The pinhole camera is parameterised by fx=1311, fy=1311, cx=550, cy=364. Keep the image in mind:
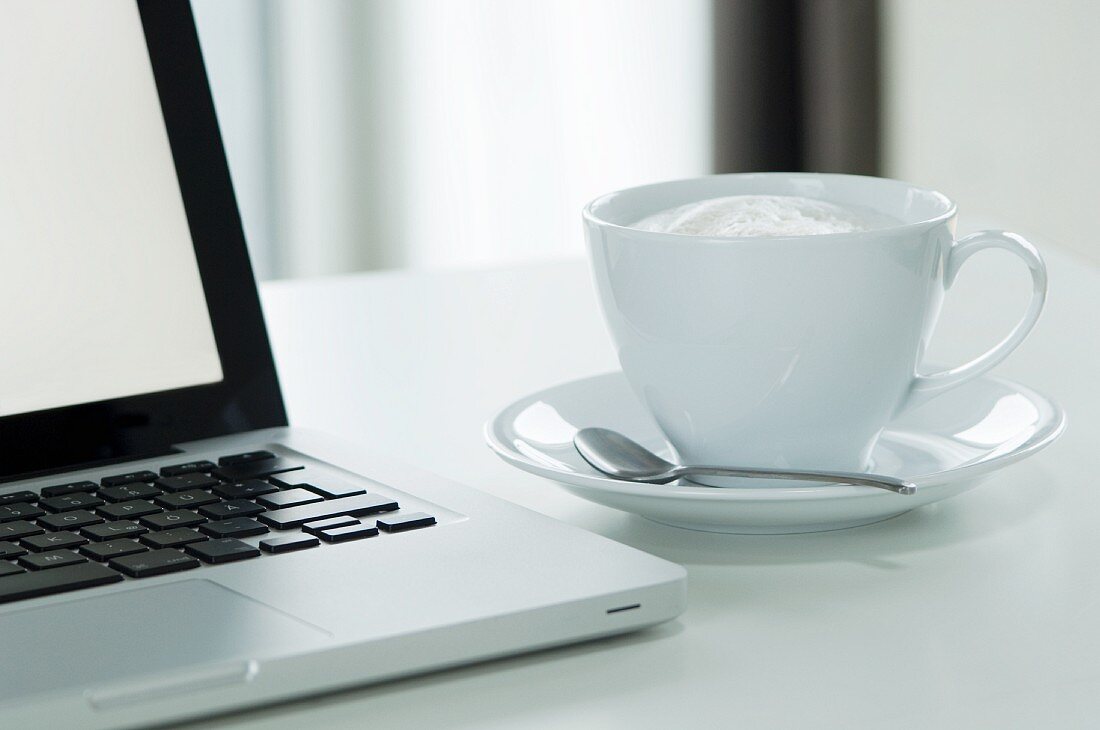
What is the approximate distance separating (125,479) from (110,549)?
9 centimetres

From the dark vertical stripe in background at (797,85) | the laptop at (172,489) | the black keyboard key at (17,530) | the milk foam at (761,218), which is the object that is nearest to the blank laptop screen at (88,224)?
the laptop at (172,489)

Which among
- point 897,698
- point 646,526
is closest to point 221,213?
point 646,526

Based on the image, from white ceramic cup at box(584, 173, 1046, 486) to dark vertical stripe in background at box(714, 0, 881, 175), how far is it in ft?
5.90

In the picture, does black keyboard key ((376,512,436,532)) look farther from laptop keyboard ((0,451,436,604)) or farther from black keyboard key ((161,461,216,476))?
black keyboard key ((161,461,216,476))

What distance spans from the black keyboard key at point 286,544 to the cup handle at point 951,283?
0.82 ft

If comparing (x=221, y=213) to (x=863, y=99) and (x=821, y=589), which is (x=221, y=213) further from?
(x=863, y=99)

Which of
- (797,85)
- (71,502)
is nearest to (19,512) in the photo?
(71,502)

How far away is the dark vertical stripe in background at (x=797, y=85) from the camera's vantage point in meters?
2.26

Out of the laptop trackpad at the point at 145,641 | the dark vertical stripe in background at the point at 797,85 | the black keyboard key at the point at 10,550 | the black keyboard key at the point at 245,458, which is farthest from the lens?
the dark vertical stripe in background at the point at 797,85

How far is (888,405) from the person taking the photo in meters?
0.52

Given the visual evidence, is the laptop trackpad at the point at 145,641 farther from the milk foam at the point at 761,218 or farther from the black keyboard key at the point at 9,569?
the milk foam at the point at 761,218

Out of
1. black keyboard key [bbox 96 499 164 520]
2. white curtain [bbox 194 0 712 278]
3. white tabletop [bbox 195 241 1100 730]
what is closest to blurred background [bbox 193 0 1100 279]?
white curtain [bbox 194 0 712 278]

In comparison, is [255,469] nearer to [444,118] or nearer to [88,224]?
[88,224]

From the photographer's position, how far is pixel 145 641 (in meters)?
0.36
